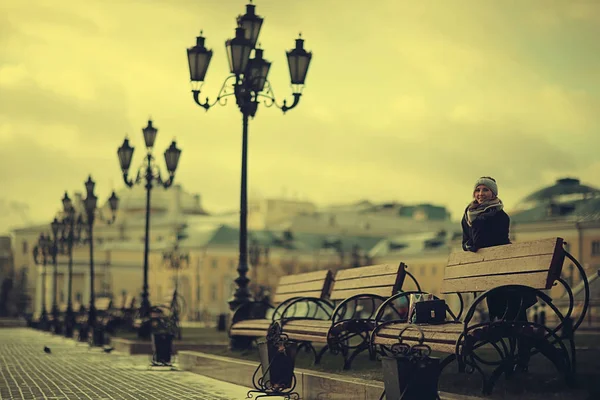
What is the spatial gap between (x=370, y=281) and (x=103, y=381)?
13.4 feet

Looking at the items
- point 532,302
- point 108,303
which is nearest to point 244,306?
point 532,302

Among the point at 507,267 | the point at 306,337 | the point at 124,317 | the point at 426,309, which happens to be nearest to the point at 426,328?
the point at 426,309

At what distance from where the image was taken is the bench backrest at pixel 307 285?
14.2 meters

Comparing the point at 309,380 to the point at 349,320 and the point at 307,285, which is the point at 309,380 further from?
the point at 307,285

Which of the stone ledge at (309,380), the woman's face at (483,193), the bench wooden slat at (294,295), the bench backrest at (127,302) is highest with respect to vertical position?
the woman's face at (483,193)

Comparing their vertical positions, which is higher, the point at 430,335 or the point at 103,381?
the point at 430,335

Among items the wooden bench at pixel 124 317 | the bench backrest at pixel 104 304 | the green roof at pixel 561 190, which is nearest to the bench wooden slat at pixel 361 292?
the wooden bench at pixel 124 317

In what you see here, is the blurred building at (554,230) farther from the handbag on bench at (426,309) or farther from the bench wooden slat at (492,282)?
the handbag on bench at (426,309)

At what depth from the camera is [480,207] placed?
9953 mm

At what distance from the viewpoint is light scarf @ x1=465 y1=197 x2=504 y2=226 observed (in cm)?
988

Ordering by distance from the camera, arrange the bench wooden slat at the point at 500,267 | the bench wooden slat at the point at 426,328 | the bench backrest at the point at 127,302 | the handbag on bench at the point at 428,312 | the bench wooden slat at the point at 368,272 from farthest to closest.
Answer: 1. the bench backrest at the point at 127,302
2. the bench wooden slat at the point at 368,272
3. the handbag on bench at the point at 428,312
4. the bench wooden slat at the point at 426,328
5. the bench wooden slat at the point at 500,267

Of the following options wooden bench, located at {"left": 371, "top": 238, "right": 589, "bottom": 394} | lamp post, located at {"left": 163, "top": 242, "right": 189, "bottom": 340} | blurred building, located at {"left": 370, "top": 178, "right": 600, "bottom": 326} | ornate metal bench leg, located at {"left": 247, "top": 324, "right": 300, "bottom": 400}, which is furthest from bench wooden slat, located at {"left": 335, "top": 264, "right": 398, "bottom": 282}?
blurred building, located at {"left": 370, "top": 178, "right": 600, "bottom": 326}

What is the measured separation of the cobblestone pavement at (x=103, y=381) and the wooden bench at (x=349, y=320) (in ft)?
2.89

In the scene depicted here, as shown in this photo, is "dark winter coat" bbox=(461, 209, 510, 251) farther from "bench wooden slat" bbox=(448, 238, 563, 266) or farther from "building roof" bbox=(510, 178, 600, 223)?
"building roof" bbox=(510, 178, 600, 223)
